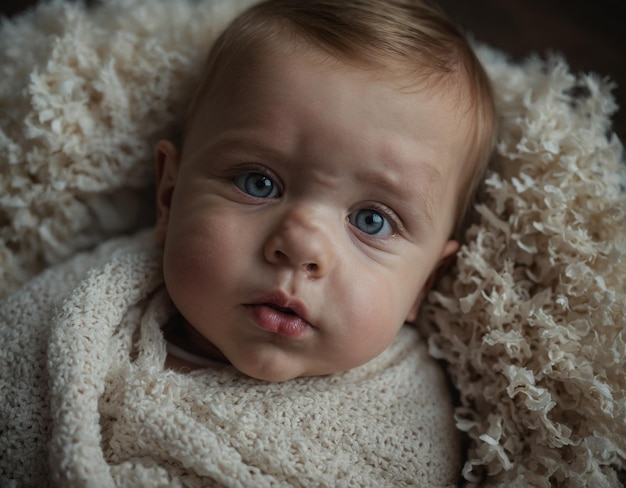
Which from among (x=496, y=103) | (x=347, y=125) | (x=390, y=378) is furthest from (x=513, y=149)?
(x=390, y=378)

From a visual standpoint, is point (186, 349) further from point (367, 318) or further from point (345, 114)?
point (345, 114)

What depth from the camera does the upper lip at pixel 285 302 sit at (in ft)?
3.55

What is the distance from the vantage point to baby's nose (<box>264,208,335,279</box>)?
3.53 feet

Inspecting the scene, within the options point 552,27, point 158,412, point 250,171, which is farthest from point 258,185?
point 552,27

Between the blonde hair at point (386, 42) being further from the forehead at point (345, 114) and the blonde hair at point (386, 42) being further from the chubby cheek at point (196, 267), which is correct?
the chubby cheek at point (196, 267)

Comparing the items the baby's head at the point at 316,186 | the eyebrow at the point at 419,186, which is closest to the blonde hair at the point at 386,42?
the baby's head at the point at 316,186

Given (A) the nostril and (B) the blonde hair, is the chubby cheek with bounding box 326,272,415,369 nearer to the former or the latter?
(A) the nostril

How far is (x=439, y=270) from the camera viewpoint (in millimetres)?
1409

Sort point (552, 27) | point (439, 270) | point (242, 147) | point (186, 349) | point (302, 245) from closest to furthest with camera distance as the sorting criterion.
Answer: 1. point (302, 245)
2. point (242, 147)
3. point (186, 349)
4. point (439, 270)
5. point (552, 27)

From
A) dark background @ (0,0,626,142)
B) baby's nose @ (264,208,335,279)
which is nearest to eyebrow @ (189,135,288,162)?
baby's nose @ (264,208,335,279)

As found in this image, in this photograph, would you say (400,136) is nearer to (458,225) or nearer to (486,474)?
(458,225)

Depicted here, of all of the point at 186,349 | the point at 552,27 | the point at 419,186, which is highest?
the point at 552,27

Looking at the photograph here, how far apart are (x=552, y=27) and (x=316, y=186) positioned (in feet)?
3.55

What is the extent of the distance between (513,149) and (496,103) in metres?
0.13
